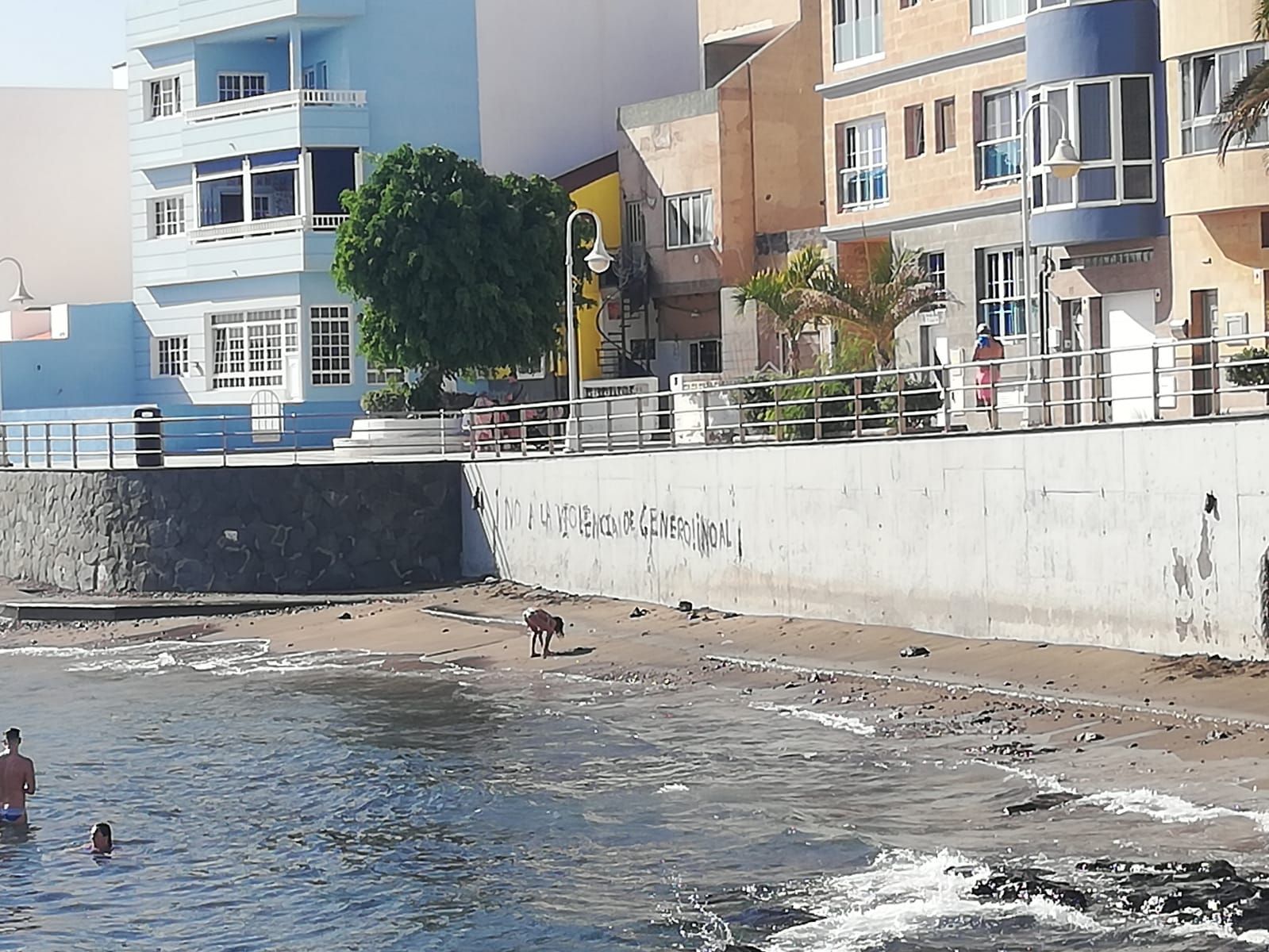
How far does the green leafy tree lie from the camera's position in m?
45.7

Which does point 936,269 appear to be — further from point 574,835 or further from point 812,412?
point 574,835

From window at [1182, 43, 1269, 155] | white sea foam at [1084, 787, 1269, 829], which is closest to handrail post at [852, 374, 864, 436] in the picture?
window at [1182, 43, 1269, 155]

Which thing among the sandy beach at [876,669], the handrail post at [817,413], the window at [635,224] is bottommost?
the sandy beach at [876,669]

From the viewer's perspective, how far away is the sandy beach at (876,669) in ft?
59.9

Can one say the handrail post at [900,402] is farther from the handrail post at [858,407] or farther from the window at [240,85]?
the window at [240,85]

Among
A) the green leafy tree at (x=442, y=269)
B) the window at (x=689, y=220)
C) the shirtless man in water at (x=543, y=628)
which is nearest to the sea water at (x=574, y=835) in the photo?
the shirtless man in water at (x=543, y=628)

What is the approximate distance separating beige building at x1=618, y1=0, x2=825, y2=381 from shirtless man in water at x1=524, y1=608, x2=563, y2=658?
1804cm

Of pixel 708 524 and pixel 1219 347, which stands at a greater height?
pixel 1219 347

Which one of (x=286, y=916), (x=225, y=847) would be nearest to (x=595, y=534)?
(x=225, y=847)

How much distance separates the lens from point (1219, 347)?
3144 cm

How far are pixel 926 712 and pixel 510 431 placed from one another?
63.3ft

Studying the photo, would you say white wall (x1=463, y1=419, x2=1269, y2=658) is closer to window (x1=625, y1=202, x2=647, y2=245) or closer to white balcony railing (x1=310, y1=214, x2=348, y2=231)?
window (x1=625, y1=202, x2=647, y2=245)

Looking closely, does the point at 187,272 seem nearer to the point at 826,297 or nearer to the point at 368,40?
the point at 368,40

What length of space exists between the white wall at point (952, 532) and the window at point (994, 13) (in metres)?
11.3
